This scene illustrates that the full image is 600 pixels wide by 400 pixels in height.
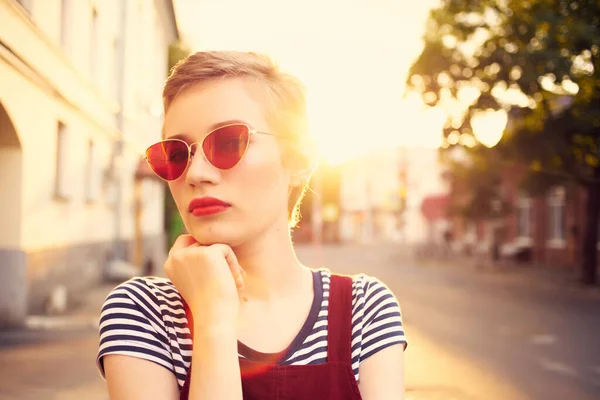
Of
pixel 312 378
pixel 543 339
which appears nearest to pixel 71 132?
pixel 543 339

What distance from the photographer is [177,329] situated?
1.70 meters

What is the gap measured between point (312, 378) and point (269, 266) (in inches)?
13.4

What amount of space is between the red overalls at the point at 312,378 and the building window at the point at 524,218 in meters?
30.9

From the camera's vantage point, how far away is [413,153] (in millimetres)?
77312

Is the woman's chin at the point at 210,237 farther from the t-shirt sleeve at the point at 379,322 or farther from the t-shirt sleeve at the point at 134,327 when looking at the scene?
the t-shirt sleeve at the point at 379,322

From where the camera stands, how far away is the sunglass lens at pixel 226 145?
165 cm

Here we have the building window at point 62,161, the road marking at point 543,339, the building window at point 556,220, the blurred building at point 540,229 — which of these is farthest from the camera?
the building window at point 556,220

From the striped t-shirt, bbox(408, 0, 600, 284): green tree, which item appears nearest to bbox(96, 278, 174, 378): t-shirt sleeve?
the striped t-shirt

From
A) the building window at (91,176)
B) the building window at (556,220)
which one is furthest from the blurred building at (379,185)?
the building window at (91,176)

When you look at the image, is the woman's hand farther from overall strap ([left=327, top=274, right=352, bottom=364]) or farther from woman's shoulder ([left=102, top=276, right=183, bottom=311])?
overall strap ([left=327, top=274, right=352, bottom=364])

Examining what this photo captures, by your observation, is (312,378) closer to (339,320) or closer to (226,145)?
(339,320)

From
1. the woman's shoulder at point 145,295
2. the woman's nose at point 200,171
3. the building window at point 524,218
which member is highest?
the woman's nose at point 200,171

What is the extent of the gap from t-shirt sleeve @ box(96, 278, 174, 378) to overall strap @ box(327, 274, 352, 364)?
40cm

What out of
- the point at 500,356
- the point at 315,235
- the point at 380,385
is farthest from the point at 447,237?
the point at 380,385
